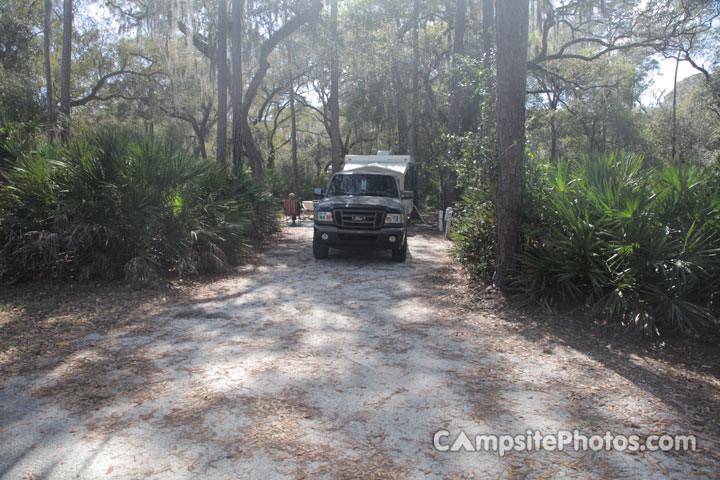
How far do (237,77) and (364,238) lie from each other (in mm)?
9384

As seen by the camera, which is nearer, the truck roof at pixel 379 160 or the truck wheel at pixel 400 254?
the truck wheel at pixel 400 254

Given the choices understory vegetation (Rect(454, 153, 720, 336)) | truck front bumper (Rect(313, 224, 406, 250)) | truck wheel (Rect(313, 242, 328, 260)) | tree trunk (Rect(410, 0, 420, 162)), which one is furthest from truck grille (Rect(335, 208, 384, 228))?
tree trunk (Rect(410, 0, 420, 162))

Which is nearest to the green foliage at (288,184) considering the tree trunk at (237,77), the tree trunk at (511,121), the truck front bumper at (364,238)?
the tree trunk at (237,77)

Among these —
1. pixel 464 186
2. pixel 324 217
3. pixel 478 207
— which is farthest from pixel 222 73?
pixel 478 207

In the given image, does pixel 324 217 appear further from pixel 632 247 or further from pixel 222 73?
pixel 222 73

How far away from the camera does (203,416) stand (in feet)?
11.1

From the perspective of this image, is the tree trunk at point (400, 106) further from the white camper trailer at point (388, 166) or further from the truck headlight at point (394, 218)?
the truck headlight at point (394, 218)

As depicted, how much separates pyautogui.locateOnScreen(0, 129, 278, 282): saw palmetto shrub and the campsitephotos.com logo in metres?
6.09

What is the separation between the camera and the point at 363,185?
37.8 ft

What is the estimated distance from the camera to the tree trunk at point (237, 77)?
15.8 metres

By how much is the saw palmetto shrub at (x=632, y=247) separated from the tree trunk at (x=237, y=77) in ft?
36.9

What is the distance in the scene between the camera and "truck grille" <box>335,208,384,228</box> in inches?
393

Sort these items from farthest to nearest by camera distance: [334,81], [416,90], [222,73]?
[416,90] < [334,81] < [222,73]

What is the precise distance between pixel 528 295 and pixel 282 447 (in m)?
4.51
